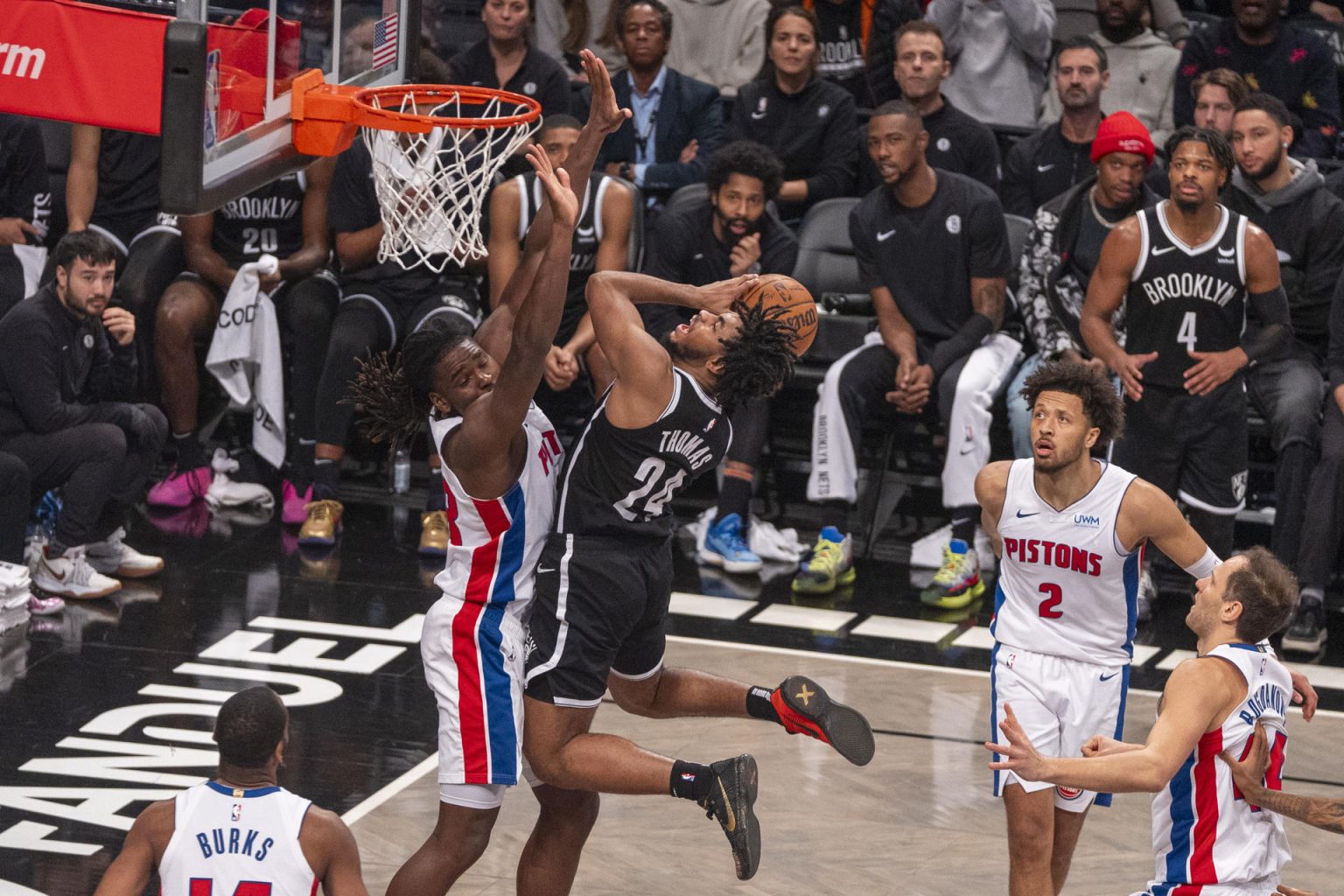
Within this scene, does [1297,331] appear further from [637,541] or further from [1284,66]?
[637,541]

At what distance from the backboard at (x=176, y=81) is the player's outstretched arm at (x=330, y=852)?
1.67m

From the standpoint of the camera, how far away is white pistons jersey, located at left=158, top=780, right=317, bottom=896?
3.93 m

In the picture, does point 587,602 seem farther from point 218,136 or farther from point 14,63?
point 14,63

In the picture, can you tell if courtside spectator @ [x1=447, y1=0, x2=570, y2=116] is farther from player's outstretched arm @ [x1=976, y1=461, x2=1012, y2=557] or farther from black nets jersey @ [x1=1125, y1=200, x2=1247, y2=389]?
player's outstretched arm @ [x1=976, y1=461, x2=1012, y2=557]

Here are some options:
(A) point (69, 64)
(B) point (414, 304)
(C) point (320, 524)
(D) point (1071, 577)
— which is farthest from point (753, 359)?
(B) point (414, 304)

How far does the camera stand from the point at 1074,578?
16.6ft

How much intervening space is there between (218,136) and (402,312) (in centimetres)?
412

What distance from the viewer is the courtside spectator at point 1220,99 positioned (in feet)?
28.3

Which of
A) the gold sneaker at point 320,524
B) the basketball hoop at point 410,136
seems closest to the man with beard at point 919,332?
the gold sneaker at point 320,524

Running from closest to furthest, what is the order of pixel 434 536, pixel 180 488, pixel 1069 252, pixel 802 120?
pixel 1069 252
pixel 434 536
pixel 180 488
pixel 802 120

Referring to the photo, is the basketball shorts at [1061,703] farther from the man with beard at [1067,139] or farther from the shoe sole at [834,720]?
the man with beard at [1067,139]

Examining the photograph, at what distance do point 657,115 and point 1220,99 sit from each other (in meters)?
2.94

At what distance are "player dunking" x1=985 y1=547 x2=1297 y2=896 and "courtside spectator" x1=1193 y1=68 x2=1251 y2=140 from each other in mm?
4882

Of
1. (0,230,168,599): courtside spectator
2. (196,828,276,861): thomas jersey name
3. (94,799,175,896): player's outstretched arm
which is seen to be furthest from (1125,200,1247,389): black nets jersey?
(94,799,175,896): player's outstretched arm
